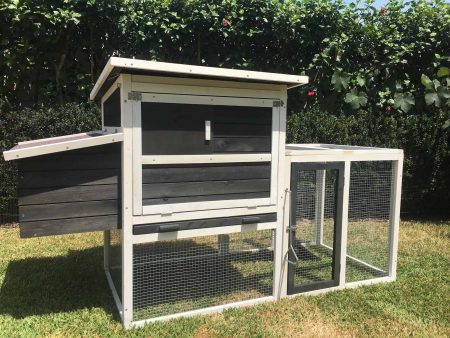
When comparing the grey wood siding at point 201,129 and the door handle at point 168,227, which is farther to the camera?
the door handle at point 168,227

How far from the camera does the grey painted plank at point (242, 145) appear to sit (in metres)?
3.08

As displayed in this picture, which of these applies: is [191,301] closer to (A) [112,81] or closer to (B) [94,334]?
(B) [94,334]

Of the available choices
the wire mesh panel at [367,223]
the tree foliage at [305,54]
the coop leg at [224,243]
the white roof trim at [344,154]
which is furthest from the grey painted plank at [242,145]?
the tree foliage at [305,54]

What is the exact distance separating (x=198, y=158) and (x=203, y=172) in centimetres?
12

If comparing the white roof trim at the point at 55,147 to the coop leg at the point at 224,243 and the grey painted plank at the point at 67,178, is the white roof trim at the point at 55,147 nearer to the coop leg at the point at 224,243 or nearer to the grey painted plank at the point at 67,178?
the grey painted plank at the point at 67,178

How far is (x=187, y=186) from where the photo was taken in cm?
300

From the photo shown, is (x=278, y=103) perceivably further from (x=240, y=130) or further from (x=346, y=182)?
(x=346, y=182)

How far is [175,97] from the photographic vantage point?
2.86 meters

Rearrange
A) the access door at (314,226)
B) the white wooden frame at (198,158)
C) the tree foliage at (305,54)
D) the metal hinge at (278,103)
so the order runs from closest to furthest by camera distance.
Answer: the white wooden frame at (198,158), the metal hinge at (278,103), the access door at (314,226), the tree foliage at (305,54)

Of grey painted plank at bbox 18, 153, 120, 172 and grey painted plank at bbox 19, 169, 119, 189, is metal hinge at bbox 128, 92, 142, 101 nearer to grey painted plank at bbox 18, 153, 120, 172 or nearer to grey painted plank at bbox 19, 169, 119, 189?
grey painted plank at bbox 18, 153, 120, 172

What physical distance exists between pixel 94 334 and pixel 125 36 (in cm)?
455

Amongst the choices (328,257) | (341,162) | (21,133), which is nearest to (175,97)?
(341,162)

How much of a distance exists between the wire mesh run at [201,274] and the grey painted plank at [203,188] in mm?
633

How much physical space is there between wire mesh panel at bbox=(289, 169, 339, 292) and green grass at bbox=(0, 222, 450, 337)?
0.37 meters
